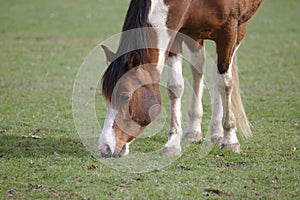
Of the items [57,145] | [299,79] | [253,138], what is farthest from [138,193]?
[299,79]

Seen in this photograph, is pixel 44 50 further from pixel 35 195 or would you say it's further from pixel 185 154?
pixel 35 195

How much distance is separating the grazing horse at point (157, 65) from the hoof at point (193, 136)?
0.39m

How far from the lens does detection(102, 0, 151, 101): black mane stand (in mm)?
5566

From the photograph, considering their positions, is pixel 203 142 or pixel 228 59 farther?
pixel 203 142

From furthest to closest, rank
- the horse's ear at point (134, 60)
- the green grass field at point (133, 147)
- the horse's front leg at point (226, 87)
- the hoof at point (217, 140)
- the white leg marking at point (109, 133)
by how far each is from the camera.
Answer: the hoof at point (217, 140)
the horse's front leg at point (226, 87)
the white leg marking at point (109, 133)
the horse's ear at point (134, 60)
the green grass field at point (133, 147)

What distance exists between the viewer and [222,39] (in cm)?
645

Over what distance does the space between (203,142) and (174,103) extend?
69cm

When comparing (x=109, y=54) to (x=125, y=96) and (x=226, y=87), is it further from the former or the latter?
(x=226, y=87)

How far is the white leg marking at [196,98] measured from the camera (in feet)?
23.7

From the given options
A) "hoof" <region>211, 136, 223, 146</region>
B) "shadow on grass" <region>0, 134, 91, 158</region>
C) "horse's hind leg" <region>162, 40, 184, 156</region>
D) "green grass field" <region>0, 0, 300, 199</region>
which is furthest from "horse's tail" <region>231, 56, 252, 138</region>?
"shadow on grass" <region>0, 134, 91, 158</region>

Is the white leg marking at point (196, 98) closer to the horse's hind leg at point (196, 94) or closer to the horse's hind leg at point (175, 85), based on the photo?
the horse's hind leg at point (196, 94)

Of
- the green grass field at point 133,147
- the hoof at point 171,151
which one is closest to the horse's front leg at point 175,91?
the hoof at point 171,151

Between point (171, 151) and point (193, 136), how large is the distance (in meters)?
0.91

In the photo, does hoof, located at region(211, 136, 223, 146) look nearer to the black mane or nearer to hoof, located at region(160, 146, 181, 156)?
hoof, located at region(160, 146, 181, 156)
